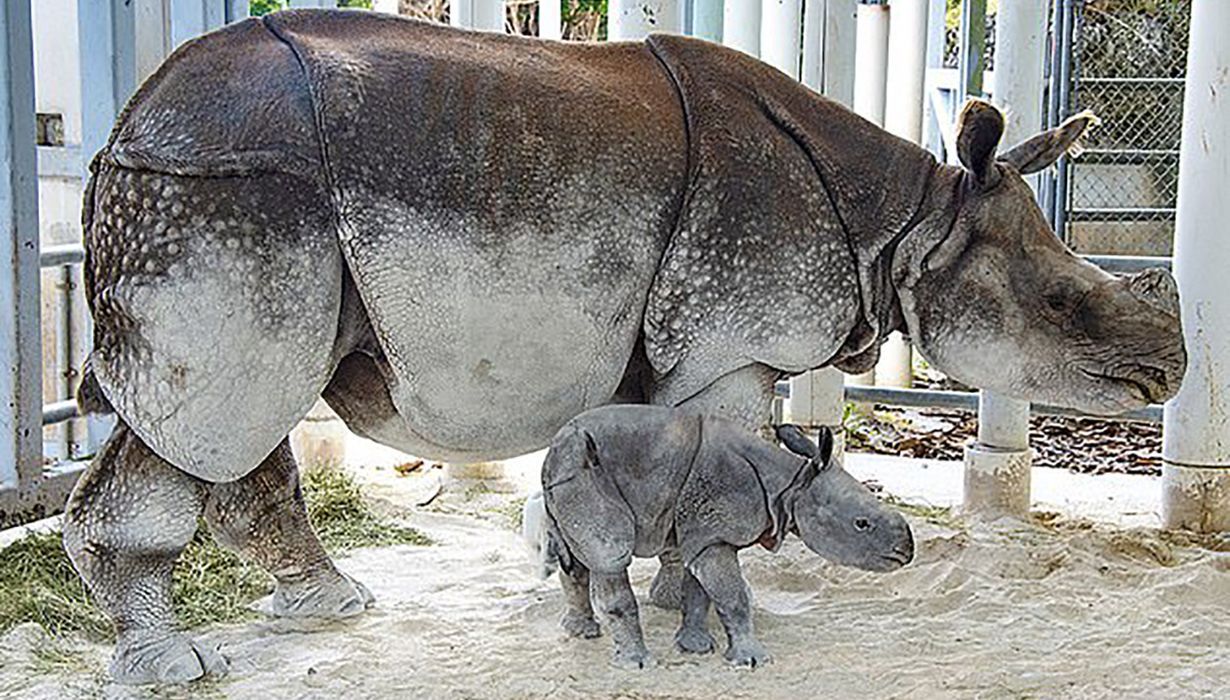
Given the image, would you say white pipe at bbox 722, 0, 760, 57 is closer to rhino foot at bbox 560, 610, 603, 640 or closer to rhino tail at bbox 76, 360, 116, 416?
rhino foot at bbox 560, 610, 603, 640

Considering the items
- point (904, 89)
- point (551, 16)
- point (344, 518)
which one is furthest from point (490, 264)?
point (551, 16)

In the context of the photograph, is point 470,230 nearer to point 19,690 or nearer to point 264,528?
point 264,528

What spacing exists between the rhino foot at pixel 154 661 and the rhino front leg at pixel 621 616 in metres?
1.05

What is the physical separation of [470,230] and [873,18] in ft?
17.5

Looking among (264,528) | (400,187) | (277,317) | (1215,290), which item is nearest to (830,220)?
(400,187)

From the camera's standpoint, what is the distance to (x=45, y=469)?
19.9 ft

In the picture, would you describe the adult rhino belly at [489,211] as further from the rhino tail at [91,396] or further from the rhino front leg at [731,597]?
the rhino tail at [91,396]

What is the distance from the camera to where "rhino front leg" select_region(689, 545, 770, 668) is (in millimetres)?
4398

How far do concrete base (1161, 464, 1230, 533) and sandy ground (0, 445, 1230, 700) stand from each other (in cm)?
18

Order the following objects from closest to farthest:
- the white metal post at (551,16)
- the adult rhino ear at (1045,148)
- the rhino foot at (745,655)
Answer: the rhino foot at (745,655) < the adult rhino ear at (1045,148) < the white metal post at (551,16)

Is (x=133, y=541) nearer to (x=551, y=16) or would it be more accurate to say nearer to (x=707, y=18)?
(x=707, y=18)

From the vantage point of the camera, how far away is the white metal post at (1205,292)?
623 centimetres

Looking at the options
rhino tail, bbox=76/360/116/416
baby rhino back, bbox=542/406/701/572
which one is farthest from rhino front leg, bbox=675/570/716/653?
rhino tail, bbox=76/360/116/416

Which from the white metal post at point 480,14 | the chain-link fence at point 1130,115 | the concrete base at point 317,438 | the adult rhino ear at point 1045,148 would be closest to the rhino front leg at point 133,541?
the adult rhino ear at point 1045,148
